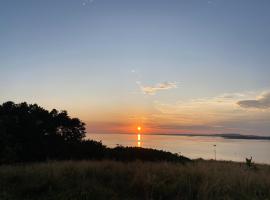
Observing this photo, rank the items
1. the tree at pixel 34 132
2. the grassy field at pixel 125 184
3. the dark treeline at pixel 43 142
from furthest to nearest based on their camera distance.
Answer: the dark treeline at pixel 43 142 → the tree at pixel 34 132 → the grassy field at pixel 125 184

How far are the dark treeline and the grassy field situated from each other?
766 cm

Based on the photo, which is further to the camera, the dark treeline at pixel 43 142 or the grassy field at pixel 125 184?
the dark treeline at pixel 43 142

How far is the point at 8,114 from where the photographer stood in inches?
1041

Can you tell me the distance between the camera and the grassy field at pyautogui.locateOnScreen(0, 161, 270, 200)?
11.8 metres

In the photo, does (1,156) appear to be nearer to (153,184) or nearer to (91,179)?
(91,179)

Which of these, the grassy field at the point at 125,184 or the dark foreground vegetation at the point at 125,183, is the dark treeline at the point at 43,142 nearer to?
the dark foreground vegetation at the point at 125,183

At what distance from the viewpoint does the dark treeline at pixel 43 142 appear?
22.7m

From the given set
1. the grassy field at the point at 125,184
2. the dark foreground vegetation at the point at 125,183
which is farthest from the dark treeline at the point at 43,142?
the grassy field at the point at 125,184

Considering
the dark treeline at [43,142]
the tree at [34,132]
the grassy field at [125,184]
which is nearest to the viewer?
the grassy field at [125,184]

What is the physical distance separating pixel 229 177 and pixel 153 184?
3.35 meters

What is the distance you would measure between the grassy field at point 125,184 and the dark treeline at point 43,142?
25.1ft

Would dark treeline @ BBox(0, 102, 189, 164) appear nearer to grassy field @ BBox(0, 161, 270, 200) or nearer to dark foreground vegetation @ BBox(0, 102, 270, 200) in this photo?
dark foreground vegetation @ BBox(0, 102, 270, 200)

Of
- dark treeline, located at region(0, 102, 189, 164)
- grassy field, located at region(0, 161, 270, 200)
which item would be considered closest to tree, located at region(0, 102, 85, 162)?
dark treeline, located at region(0, 102, 189, 164)

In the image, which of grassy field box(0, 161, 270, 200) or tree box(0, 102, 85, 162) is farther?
tree box(0, 102, 85, 162)
